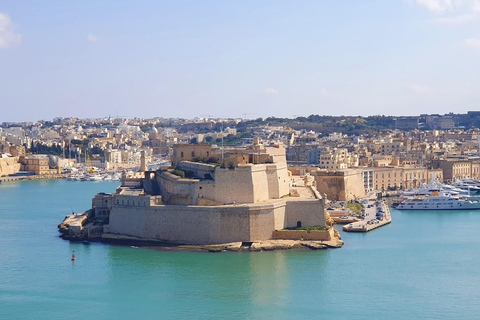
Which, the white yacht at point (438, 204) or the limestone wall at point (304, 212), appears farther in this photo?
the white yacht at point (438, 204)

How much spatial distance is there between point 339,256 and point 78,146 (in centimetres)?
3513

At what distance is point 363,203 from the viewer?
2272 cm

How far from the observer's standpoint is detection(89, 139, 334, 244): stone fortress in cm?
1583

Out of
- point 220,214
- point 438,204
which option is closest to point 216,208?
point 220,214

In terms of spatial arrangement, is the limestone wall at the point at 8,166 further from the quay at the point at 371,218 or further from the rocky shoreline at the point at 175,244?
the rocky shoreline at the point at 175,244

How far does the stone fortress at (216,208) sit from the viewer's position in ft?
51.9

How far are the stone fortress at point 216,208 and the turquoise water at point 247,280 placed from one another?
631 mm

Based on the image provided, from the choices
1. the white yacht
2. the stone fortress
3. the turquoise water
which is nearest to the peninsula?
the stone fortress

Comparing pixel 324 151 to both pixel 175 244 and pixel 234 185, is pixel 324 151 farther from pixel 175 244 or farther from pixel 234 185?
pixel 175 244

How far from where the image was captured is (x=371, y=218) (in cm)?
1969

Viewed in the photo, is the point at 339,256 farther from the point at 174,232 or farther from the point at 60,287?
the point at 60,287

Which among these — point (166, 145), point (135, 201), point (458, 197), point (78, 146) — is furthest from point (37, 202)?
point (166, 145)

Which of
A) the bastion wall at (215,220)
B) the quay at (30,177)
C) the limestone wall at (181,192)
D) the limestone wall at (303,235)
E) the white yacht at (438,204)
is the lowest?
the quay at (30,177)

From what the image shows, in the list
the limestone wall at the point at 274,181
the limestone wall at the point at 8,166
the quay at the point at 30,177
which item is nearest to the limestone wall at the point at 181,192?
the limestone wall at the point at 274,181
